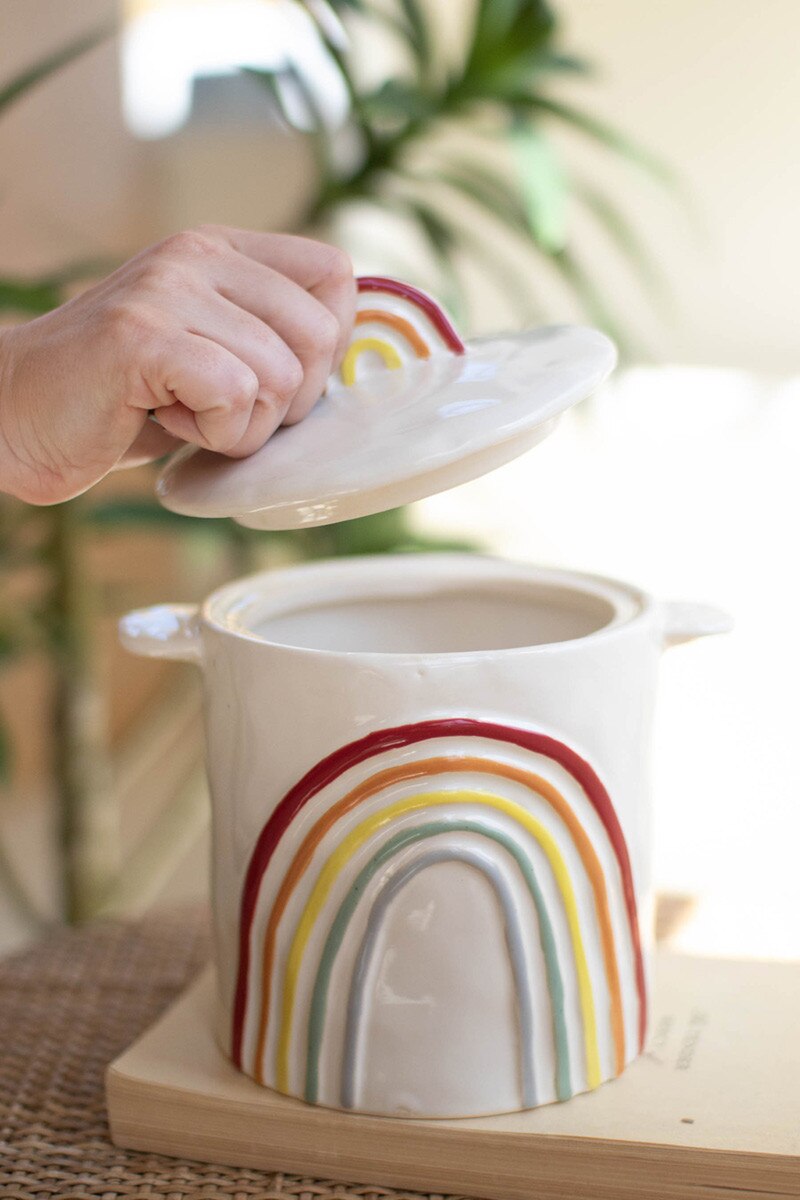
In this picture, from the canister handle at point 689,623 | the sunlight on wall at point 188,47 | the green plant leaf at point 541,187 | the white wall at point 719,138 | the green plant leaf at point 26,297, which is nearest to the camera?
the canister handle at point 689,623

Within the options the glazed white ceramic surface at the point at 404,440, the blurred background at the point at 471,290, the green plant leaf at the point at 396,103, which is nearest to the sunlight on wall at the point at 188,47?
the blurred background at the point at 471,290

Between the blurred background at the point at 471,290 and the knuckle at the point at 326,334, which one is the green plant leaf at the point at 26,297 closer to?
the blurred background at the point at 471,290

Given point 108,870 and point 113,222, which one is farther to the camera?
point 113,222

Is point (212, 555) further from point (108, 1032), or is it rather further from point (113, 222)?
point (108, 1032)

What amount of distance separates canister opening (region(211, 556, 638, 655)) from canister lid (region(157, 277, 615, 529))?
123 millimetres

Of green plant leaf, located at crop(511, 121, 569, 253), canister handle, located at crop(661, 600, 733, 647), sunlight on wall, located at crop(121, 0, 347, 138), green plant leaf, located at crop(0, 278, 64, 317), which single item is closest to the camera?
canister handle, located at crop(661, 600, 733, 647)

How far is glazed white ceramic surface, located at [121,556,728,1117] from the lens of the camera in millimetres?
492

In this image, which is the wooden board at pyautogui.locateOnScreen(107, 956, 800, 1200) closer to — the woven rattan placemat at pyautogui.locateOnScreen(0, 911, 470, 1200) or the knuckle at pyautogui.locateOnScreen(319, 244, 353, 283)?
the woven rattan placemat at pyautogui.locateOnScreen(0, 911, 470, 1200)

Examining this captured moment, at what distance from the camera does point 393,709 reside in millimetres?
487

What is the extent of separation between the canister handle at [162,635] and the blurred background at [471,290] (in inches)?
13.0

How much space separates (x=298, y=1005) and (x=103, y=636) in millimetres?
1601

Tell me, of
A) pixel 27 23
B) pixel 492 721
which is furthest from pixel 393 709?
pixel 27 23

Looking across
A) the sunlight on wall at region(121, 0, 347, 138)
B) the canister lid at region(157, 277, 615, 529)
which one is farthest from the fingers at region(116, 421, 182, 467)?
the sunlight on wall at region(121, 0, 347, 138)

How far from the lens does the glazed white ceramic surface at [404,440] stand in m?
0.44
